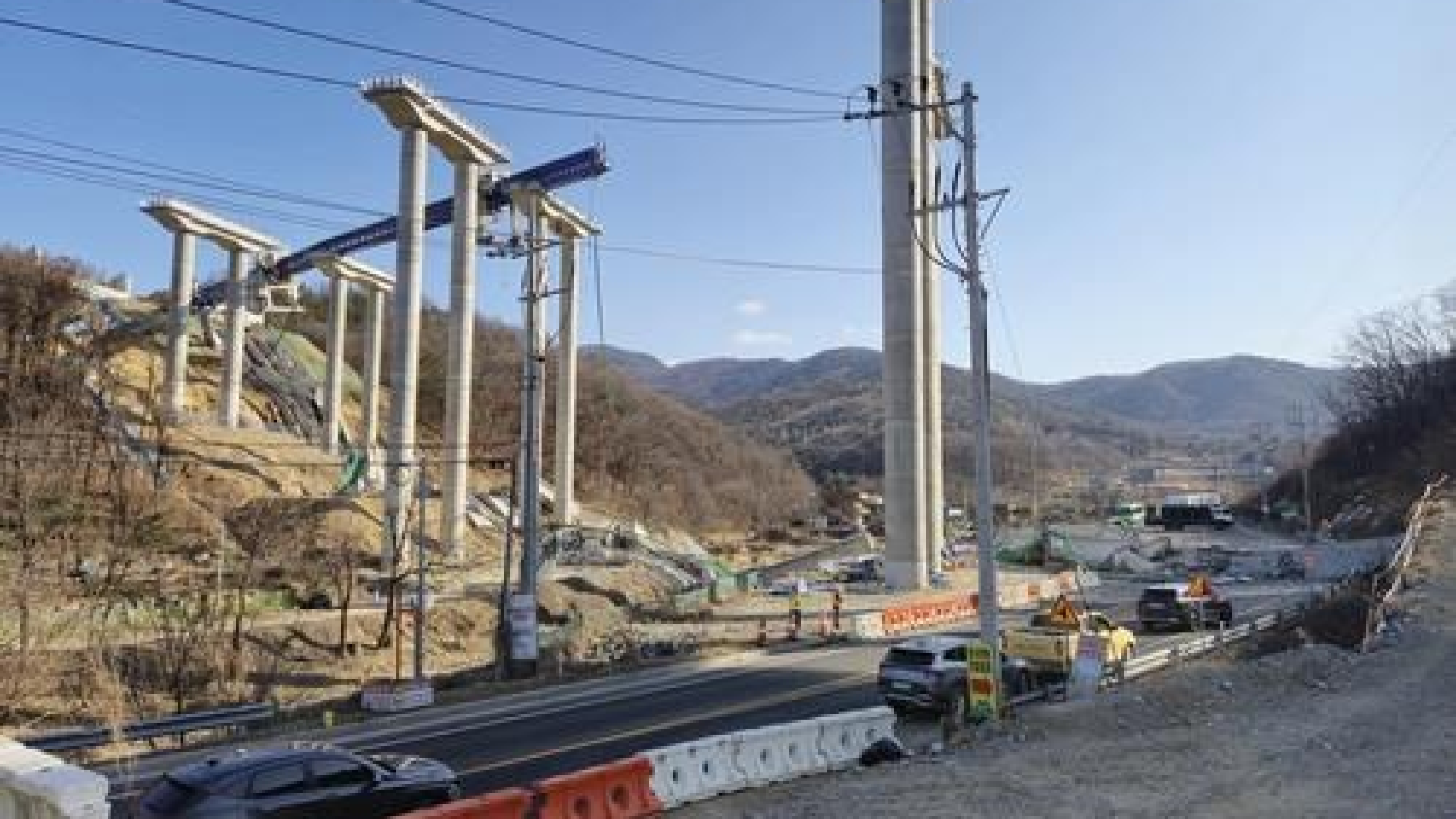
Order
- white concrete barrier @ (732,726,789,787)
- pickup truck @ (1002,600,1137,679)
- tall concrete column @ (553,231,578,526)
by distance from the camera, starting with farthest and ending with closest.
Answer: tall concrete column @ (553,231,578,526) → pickup truck @ (1002,600,1137,679) → white concrete barrier @ (732,726,789,787)

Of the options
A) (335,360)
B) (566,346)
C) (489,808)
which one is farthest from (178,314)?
(489,808)

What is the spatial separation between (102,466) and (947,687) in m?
42.1

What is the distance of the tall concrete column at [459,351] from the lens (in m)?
60.6

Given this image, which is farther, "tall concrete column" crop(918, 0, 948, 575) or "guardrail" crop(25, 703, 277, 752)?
"tall concrete column" crop(918, 0, 948, 575)

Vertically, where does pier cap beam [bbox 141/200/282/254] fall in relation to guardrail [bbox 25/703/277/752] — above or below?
above

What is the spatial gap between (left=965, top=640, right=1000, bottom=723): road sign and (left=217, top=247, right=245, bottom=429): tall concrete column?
66.0m

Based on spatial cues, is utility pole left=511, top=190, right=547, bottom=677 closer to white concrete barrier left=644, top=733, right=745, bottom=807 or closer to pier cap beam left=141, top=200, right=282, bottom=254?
white concrete barrier left=644, top=733, right=745, bottom=807

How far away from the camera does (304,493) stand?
65.8 m

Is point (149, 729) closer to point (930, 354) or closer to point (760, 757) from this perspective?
point (760, 757)

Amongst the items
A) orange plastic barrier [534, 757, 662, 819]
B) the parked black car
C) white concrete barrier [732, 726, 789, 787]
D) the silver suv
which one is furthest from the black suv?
the parked black car

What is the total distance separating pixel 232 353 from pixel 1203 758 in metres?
73.1

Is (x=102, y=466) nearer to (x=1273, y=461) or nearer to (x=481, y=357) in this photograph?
(x=481, y=357)

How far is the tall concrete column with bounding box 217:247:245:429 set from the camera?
76944mm

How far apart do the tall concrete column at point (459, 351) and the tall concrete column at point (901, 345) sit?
21405mm
